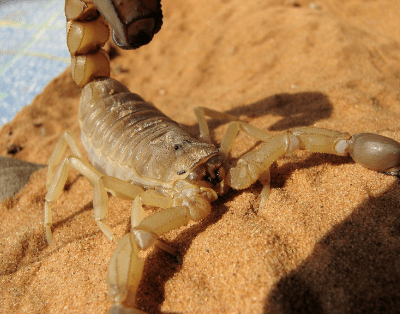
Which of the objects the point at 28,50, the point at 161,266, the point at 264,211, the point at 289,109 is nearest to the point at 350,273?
the point at 264,211

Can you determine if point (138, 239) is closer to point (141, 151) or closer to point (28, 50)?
point (141, 151)

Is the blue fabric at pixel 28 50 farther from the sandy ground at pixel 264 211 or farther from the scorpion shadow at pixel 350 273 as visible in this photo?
the scorpion shadow at pixel 350 273

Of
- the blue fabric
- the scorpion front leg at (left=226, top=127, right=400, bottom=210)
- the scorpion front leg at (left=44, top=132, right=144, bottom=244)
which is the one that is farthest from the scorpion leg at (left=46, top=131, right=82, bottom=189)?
the blue fabric

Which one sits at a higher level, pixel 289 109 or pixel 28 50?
pixel 28 50

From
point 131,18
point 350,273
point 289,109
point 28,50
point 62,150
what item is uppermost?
point 131,18

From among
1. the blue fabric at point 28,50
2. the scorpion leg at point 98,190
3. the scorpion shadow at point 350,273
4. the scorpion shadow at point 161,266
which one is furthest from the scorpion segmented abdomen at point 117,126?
the blue fabric at point 28,50

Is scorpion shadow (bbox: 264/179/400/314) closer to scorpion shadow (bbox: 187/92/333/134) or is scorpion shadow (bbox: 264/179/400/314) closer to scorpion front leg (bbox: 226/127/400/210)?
scorpion front leg (bbox: 226/127/400/210)

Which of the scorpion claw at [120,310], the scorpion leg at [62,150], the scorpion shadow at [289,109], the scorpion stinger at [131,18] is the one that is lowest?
the scorpion shadow at [289,109]

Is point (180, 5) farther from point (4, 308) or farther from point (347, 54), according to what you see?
point (4, 308)
